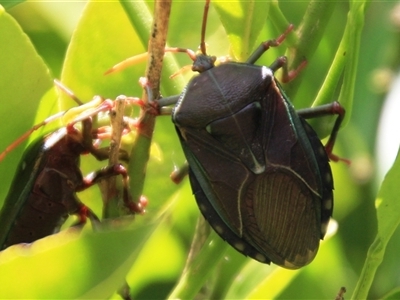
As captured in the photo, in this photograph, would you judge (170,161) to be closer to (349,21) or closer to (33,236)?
(33,236)

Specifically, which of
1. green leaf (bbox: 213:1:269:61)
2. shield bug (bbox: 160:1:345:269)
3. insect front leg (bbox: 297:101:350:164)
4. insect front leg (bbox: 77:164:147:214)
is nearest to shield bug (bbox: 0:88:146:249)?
insect front leg (bbox: 77:164:147:214)

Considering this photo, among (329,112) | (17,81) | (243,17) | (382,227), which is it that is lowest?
(382,227)

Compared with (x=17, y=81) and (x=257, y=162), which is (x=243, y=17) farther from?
(x=17, y=81)

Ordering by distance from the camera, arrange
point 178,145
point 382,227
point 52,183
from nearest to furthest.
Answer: point 382,227
point 178,145
point 52,183

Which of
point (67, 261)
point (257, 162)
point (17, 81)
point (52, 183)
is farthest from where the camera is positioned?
point (52, 183)

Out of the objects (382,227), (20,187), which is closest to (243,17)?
(382,227)

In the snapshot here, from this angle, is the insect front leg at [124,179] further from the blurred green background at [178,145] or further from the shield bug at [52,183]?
the blurred green background at [178,145]

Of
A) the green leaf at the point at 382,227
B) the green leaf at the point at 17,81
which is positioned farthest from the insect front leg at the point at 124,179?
the green leaf at the point at 382,227
